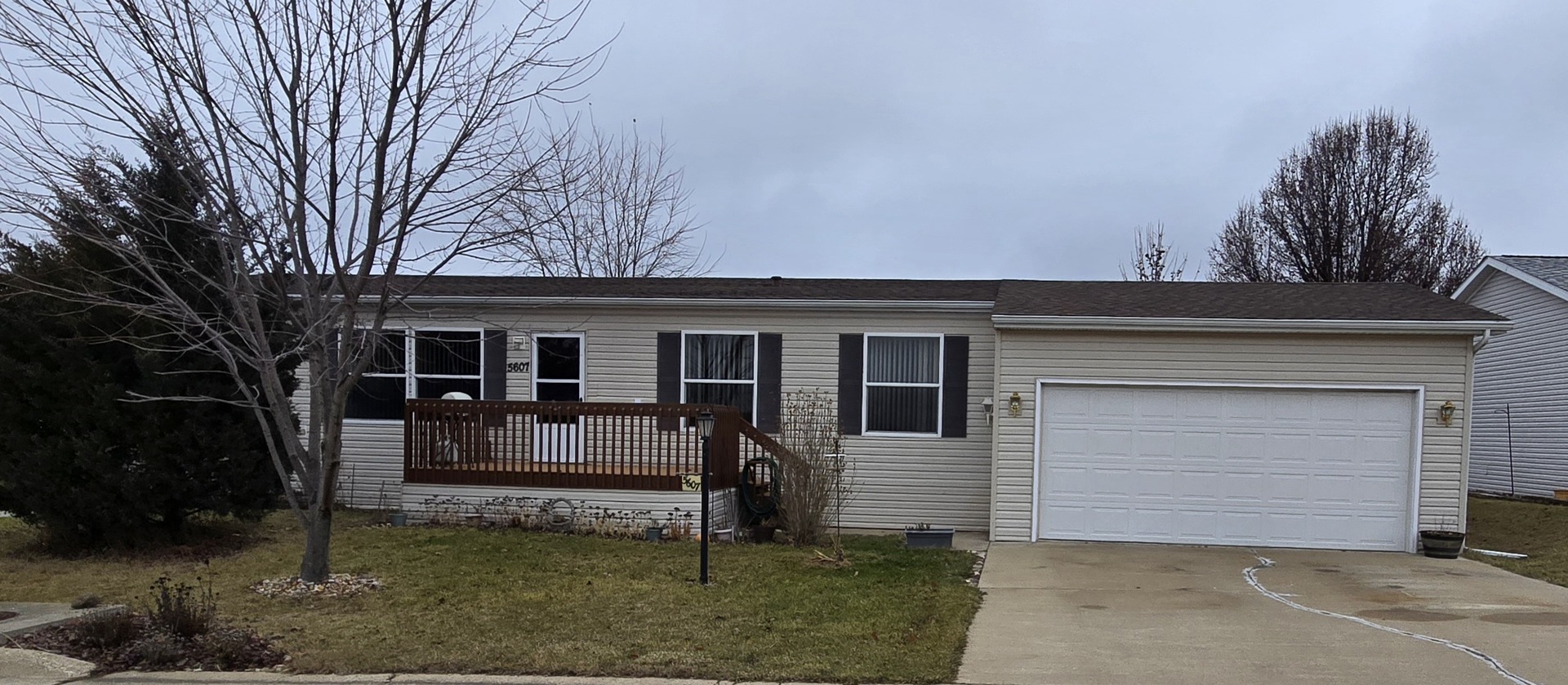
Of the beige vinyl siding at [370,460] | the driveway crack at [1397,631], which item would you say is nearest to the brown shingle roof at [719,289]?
the beige vinyl siding at [370,460]

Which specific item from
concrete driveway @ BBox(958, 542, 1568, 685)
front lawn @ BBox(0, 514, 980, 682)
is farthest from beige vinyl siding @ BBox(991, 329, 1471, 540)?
front lawn @ BBox(0, 514, 980, 682)

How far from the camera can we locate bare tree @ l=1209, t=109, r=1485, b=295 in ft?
85.4

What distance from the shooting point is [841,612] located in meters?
7.60

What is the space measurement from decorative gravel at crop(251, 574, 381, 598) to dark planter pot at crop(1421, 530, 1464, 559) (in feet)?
33.8

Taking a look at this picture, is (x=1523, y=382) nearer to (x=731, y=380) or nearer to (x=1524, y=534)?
(x=1524, y=534)

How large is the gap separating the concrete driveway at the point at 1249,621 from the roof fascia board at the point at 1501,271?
299 inches

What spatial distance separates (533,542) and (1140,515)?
6628mm

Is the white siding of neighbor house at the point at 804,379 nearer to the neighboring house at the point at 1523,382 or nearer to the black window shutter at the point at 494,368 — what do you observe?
the black window shutter at the point at 494,368

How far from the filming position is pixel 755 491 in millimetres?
12523

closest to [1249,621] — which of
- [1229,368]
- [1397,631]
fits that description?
[1397,631]

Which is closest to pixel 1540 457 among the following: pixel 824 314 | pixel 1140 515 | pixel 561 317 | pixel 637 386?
pixel 1140 515

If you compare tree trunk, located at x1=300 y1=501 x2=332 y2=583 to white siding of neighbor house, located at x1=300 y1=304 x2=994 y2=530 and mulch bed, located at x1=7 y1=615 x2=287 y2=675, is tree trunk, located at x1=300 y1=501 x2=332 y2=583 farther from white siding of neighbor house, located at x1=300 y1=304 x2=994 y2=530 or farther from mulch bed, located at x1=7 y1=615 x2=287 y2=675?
white siding of neighbor house, located at x1=300 y1=304 x2=994 y2=530

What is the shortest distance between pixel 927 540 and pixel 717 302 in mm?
4152

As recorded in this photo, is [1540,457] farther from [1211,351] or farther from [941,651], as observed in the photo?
[941,651]
